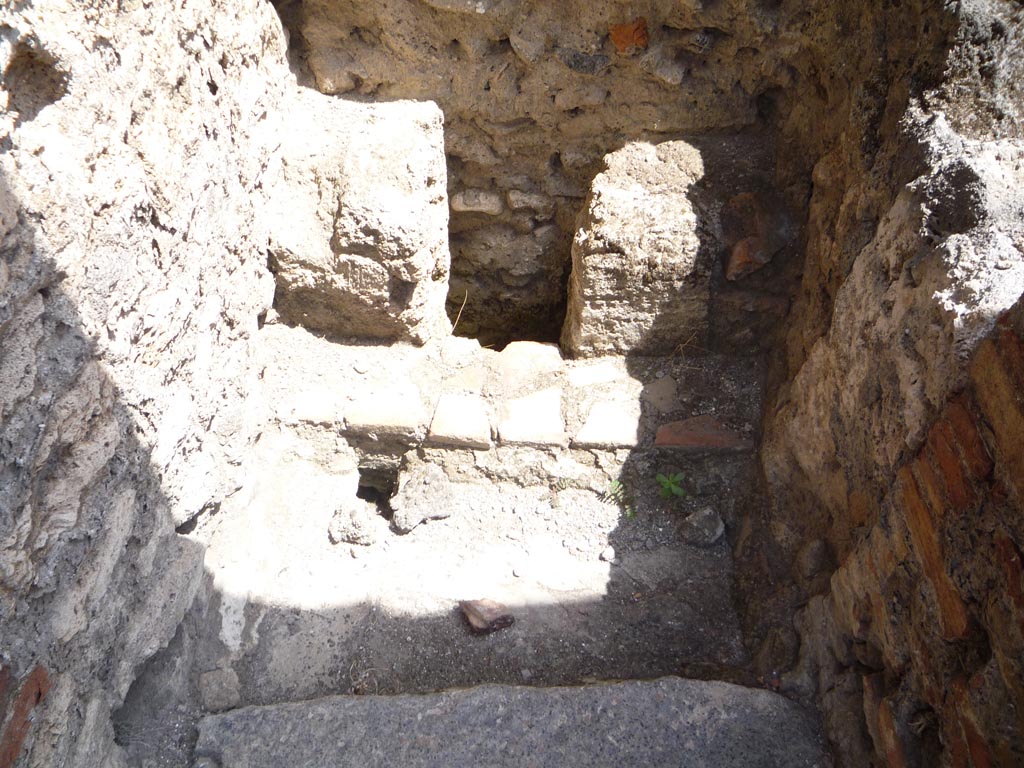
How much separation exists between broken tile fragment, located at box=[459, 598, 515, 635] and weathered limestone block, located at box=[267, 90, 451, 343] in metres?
0.96

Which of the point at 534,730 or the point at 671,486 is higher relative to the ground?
the point at 671,486

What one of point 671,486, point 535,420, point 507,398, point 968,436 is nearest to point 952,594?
point 968,436

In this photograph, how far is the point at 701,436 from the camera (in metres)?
2.31

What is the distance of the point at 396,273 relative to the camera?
2334 millimetres

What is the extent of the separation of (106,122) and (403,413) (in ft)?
3.99

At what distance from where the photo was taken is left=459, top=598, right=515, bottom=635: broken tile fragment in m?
2.02

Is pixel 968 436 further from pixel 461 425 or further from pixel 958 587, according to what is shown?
pixel 461 425

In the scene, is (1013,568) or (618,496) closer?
(1013,568)

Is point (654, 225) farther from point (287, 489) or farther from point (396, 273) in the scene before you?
point (287, 489)

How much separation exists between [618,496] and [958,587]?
1.18 m

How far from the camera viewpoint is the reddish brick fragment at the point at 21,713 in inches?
47.3

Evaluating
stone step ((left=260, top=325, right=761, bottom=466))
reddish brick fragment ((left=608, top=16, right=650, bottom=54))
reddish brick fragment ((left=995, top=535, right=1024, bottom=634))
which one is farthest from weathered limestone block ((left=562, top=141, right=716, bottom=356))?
reddish brick fragment ((left=995, top=535, right=1024, bottom=634))

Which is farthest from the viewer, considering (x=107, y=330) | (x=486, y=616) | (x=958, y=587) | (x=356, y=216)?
(x=356, y=216)

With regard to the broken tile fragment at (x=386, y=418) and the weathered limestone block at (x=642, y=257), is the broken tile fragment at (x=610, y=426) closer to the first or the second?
the weathered limestone block at (x=642, y=257)
